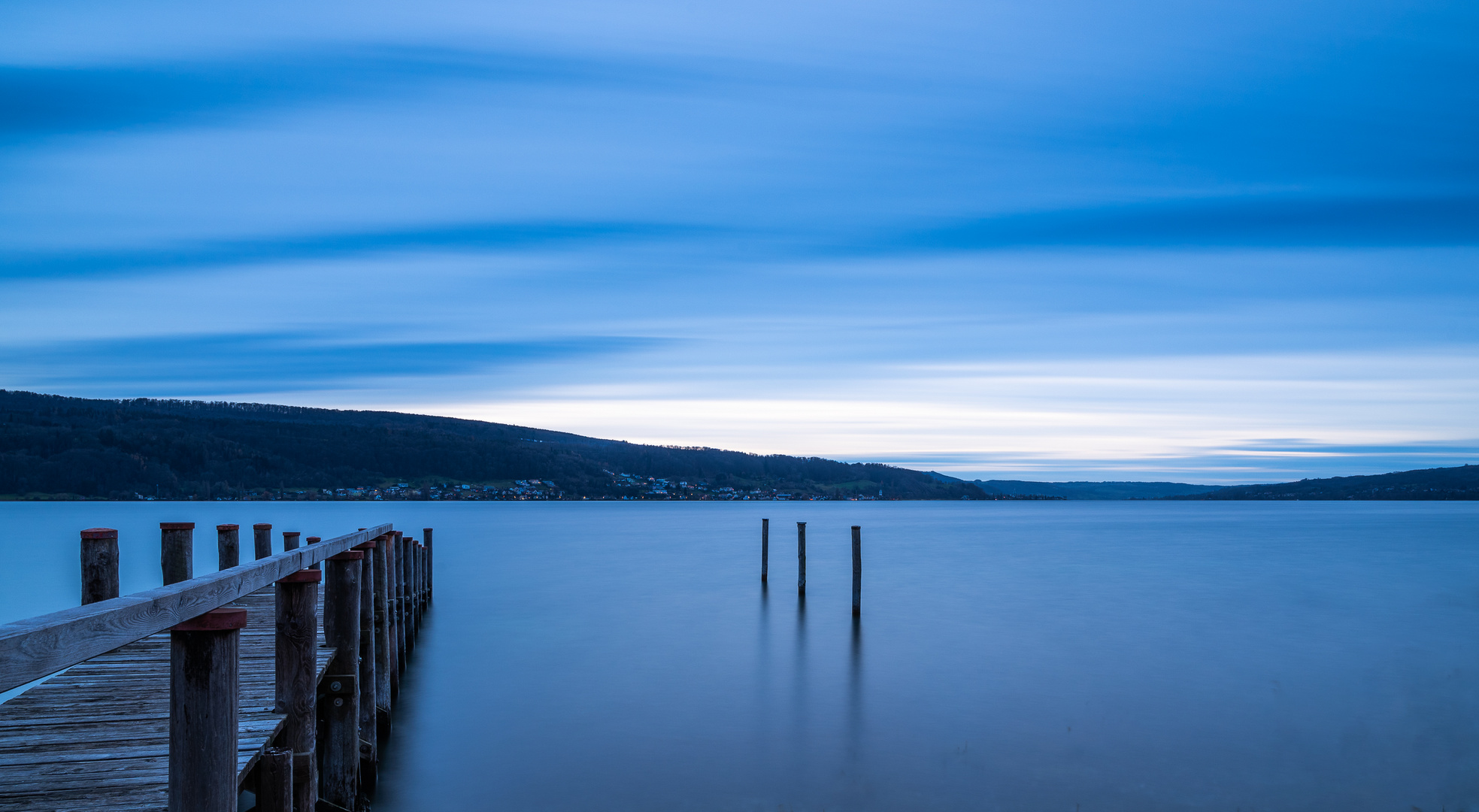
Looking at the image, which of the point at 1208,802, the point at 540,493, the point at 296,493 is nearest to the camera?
the point at 1208,802

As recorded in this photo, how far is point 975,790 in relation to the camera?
34.3 ft

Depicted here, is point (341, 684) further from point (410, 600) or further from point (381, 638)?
point (410, 600)

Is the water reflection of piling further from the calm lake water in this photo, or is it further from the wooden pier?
the wooden pier

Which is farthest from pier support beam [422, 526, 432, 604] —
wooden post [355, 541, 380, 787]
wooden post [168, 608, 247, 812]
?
wooden post [168, 608, 247, 812]

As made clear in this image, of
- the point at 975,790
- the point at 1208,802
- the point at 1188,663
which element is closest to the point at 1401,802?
the point at 1208,802

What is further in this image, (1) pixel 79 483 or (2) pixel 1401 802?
(1) pixel 79 483

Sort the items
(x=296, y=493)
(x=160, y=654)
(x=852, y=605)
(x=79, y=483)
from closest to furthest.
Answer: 1. (x=160, y=654)
2. (x=852, y=605)
3. (x=79, y=483)
4. (x=296, y=493)

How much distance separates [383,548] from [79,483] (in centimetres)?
15086

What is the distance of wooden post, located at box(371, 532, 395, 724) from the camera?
1219 centimetres

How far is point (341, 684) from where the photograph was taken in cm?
791

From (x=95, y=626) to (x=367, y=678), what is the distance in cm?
762

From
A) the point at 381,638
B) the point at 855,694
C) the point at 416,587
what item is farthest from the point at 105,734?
the point at 416,587

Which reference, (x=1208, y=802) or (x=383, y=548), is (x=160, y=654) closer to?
(x=383, y=548)

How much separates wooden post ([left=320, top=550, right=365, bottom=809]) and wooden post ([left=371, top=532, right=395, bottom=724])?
3.91m
